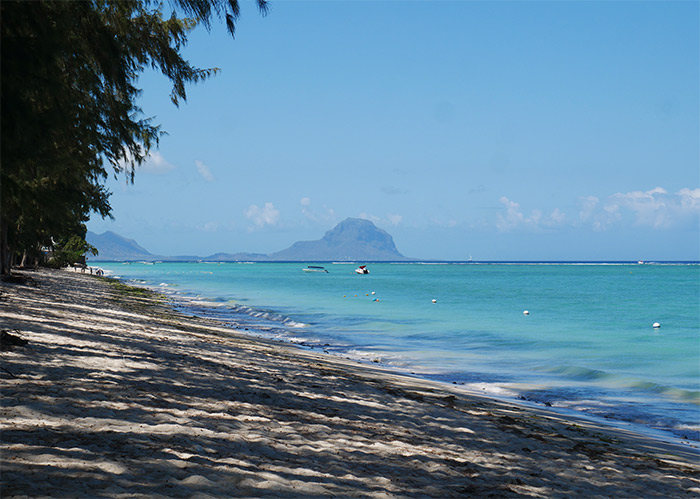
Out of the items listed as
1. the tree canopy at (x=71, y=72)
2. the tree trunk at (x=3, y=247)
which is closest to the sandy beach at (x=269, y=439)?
the tree canopy at (x=71, y=72)

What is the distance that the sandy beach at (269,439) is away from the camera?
16.9 ft

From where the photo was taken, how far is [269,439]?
6734 mm

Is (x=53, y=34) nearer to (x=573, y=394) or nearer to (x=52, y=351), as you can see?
(x=52, y=351)

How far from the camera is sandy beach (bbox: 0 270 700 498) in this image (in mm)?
5156

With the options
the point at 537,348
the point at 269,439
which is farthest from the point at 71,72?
the point at 537,348

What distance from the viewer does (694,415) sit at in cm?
1341

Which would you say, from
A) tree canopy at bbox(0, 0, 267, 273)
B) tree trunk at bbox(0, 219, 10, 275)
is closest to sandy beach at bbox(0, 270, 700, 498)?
tree canopy at bbox(0, 0, 267, 273)

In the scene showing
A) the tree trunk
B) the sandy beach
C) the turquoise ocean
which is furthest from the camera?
the tree trunk

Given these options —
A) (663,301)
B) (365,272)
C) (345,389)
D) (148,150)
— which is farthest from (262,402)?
(365,272)

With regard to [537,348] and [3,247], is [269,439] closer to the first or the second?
[537,348]

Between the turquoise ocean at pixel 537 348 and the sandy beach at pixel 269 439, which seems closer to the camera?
the sandy beach at pixel 269 439

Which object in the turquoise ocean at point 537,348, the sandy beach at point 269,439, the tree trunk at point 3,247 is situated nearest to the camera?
the sandy beach at point 269,439

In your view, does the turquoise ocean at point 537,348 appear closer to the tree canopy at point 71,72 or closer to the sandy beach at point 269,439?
the sandy beach at point 269,439

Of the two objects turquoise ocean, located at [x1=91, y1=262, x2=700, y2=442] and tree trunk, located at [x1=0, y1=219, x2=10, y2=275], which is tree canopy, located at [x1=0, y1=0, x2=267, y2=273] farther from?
tree trunk, located at [x1=0, y1=219, x2=10, y2=275]
